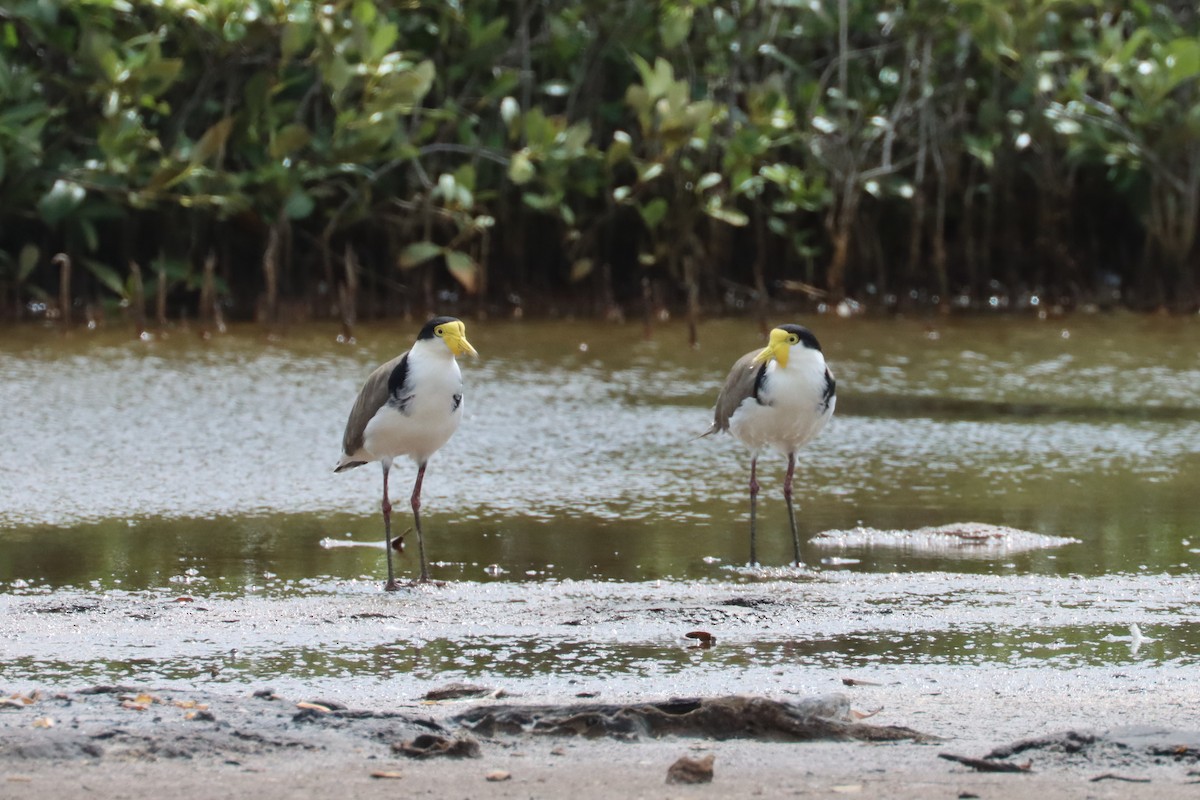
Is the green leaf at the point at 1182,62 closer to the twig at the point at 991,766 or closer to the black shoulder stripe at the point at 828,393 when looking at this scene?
the black shoulder stripe at the point at 828,393

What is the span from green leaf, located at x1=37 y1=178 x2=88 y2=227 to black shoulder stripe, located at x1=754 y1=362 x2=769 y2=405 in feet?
26.7

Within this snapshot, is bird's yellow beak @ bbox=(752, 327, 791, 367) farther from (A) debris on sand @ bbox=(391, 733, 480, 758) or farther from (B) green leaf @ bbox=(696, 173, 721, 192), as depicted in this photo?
(B) green leaf @ bbox=(696, 173, 721, 192)

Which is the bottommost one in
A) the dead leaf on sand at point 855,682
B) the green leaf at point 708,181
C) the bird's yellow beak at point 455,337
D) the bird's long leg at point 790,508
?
the dead leaf on sand at point 855,682

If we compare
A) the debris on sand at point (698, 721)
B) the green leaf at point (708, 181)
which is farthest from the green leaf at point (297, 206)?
the debris on sand at point (698, 721)

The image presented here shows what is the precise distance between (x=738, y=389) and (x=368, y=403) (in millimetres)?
1584

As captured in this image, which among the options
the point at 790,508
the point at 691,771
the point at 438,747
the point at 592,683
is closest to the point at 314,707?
the point at 438,747

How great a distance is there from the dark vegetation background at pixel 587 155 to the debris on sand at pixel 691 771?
10.0m

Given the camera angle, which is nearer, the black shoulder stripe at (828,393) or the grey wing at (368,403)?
the grey wing at (368,403)

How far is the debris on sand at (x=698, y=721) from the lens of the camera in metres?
4.23

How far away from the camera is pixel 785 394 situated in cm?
712

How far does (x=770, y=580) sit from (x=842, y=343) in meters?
6.93

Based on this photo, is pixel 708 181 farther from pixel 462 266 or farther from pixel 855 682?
pixel 855 682

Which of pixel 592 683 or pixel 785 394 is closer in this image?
pixel 592 683

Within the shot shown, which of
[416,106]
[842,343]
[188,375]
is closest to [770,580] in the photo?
[188,375]
